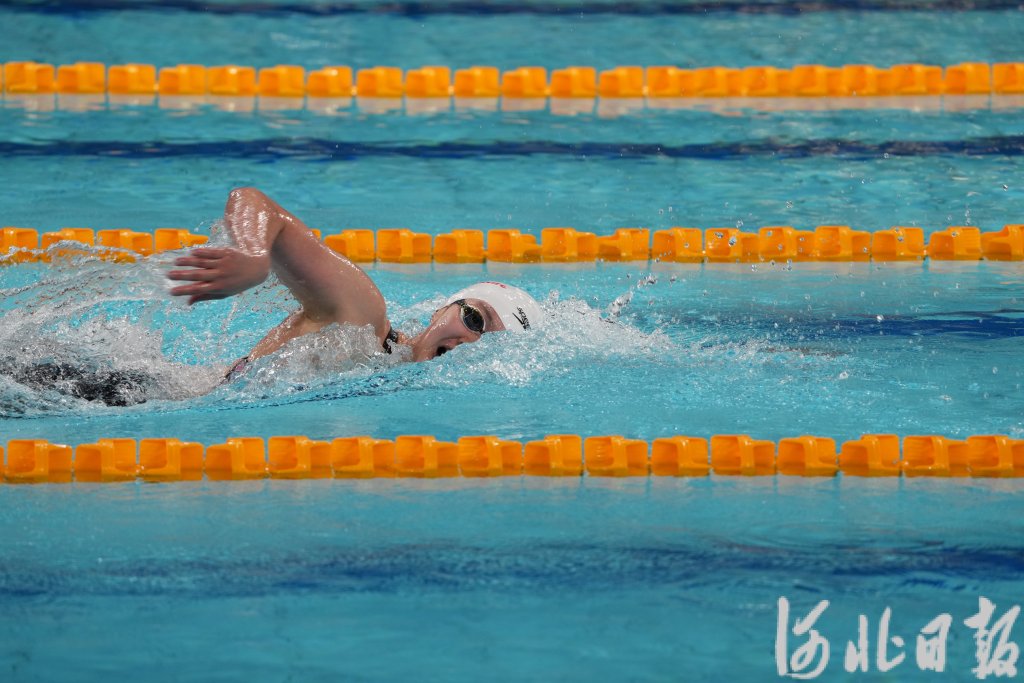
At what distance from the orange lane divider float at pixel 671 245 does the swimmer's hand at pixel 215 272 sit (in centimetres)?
229

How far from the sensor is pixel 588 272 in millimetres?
5250

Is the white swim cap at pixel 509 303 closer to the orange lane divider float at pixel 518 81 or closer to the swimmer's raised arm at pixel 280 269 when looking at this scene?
the swimmer's raised arm at pixel 280 269

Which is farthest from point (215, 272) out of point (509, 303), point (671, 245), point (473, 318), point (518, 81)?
point (518, 81)

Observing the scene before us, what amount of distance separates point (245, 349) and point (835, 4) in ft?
18.6

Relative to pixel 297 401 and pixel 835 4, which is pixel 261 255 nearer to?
pixel 297 401

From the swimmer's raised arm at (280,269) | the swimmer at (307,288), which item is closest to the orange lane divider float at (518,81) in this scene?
the swimmer at (307,288)

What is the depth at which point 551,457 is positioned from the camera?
344 cm

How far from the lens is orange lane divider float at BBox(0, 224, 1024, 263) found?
212 inches

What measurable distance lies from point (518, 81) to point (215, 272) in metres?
4.68

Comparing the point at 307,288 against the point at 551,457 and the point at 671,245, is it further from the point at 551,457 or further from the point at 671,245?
the point at 671,245

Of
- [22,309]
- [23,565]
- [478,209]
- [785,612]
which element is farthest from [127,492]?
[478,209]

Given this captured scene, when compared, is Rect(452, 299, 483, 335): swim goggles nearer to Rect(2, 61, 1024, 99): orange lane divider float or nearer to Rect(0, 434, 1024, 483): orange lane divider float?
Rect(0, 434, 1024, 483): orange lane divider float

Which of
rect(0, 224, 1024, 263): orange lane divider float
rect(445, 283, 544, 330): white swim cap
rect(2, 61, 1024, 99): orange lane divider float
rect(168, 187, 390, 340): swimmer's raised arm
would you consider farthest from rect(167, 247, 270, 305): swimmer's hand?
rect(2, 61, 1024, 99): orange lane divider float

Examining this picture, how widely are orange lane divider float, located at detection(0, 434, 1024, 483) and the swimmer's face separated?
586 millimetres
